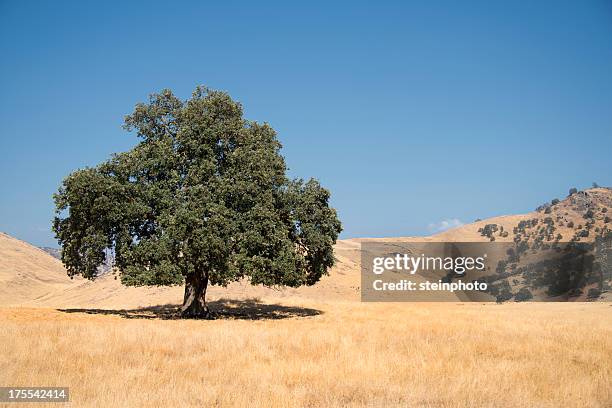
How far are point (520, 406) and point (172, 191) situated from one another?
22.0 m

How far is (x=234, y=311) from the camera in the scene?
35875 millimetres

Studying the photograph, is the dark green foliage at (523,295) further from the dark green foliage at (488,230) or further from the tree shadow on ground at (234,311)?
the tree shadow on ground at (234,311)

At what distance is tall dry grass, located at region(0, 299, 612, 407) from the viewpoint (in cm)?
1075

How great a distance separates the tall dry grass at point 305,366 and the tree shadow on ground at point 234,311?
11.7 m

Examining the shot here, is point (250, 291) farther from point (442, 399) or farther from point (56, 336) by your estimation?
point (442, 399)

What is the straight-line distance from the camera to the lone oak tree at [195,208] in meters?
26.3

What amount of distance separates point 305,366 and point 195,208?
14.4 m

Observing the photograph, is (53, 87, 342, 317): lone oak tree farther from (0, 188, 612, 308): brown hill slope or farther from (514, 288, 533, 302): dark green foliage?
(514, 288, 533, 302): dark green foliage

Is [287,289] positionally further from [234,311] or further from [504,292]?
[504,292]

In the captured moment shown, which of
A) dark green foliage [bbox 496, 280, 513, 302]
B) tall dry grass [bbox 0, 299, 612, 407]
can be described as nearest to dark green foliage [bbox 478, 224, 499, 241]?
dark green foliage [bbox 496, 280, 513, 302]

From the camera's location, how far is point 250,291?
46125mm

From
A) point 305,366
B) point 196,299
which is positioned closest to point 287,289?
point 196,299

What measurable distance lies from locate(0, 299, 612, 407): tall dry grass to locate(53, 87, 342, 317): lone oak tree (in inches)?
251

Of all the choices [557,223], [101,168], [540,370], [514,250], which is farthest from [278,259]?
[557,223]
